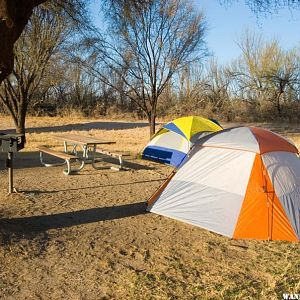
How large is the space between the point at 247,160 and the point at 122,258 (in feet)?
7.92

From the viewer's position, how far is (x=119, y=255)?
4.89 m

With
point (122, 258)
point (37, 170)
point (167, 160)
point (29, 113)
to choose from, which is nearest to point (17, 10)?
point (122, 258)

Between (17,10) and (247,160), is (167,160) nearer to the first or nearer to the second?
(247,160)

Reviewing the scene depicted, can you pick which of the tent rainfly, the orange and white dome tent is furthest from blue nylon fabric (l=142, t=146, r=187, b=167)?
the orange and white dome tent

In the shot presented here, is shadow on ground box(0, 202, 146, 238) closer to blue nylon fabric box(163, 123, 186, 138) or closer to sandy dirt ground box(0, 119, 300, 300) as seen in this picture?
sandy dirt ground box(0, 119, 300, 300)

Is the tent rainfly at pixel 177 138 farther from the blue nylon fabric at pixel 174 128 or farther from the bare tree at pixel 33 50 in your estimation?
the bare tree at pixel 33 50

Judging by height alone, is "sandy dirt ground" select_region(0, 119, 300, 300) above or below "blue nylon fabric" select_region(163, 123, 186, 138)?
below

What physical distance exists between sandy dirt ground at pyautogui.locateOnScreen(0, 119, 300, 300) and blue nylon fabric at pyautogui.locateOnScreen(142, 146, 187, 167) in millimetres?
3643

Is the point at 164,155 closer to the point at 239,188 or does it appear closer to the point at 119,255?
the point at 239,188

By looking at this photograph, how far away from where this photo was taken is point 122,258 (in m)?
4.80

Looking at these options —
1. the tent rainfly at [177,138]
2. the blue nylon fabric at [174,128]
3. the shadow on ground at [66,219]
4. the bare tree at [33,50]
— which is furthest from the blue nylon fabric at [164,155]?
the bare tree at [33,50]

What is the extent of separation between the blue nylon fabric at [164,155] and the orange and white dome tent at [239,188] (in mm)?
4356

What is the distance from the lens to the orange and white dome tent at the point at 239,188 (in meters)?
5.67

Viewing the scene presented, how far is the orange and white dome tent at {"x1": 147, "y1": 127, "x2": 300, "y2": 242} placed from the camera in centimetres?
567
